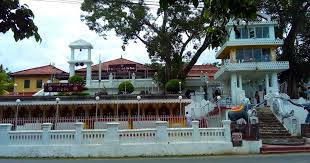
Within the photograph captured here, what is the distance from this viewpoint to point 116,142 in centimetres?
1612

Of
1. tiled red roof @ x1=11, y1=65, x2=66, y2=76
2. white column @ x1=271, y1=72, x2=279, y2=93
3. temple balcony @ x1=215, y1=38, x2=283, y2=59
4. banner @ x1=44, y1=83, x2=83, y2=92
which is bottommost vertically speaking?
banner @ x1=44, y1=83, x2=83, y2=92

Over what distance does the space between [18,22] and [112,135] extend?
13635 mm

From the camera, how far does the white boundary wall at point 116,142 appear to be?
1603 centimetres

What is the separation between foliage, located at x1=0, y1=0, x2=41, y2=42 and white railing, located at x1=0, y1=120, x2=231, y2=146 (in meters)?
13.5

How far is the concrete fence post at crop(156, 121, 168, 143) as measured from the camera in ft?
53.0

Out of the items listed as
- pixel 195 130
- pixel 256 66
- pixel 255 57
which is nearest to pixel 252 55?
pixel 255 57

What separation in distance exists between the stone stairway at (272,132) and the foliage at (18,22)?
17557mm

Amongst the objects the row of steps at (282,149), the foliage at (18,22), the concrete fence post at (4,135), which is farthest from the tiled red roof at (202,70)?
the foliage at (18,22)

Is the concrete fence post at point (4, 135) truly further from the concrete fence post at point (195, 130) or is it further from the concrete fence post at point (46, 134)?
the concrete fence post at point (195, 130)

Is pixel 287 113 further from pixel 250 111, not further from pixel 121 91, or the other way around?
pixel 121 91

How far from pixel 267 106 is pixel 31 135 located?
16.3 metres

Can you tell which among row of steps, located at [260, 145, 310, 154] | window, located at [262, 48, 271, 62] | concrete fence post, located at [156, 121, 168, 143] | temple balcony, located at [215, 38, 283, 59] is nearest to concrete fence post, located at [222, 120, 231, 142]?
row of steps, located at [260, 145, 310, 154]

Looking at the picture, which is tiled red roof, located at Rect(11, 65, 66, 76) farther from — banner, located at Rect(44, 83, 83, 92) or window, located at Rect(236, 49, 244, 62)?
window, located at Rect(236, 49, 244, 62)

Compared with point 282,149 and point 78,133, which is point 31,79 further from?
point 282,149
